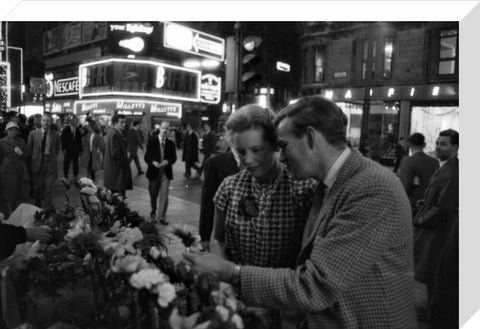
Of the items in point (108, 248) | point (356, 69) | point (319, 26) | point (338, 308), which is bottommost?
point (338, 308)

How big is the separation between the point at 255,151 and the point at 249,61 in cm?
500

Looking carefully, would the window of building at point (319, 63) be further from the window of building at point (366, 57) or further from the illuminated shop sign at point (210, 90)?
the illuminated shop sign at point (210, 90)

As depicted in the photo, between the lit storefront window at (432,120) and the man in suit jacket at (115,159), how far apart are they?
13657mm

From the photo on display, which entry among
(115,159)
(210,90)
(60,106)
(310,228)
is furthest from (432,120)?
(60,106)

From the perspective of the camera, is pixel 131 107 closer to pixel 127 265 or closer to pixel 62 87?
pixel 62 87

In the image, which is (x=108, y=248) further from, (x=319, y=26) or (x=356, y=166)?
(x=319, y=26)

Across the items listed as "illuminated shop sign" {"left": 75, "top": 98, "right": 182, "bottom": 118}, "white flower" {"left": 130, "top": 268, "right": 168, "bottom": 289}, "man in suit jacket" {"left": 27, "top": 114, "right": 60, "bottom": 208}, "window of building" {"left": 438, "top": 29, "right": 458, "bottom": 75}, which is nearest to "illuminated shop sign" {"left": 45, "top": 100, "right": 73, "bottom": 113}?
"illuminated shop sign" {"left": 75, "top": 98, "right": 182, "bottom": 118}

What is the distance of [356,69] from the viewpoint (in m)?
21.5

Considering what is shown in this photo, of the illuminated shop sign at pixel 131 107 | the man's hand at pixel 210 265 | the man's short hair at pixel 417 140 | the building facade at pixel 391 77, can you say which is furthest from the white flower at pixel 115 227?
the illuminated shop sign at pixel 131 107

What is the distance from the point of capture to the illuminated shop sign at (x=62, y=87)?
1001 inches

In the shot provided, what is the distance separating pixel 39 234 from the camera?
1.73 m
